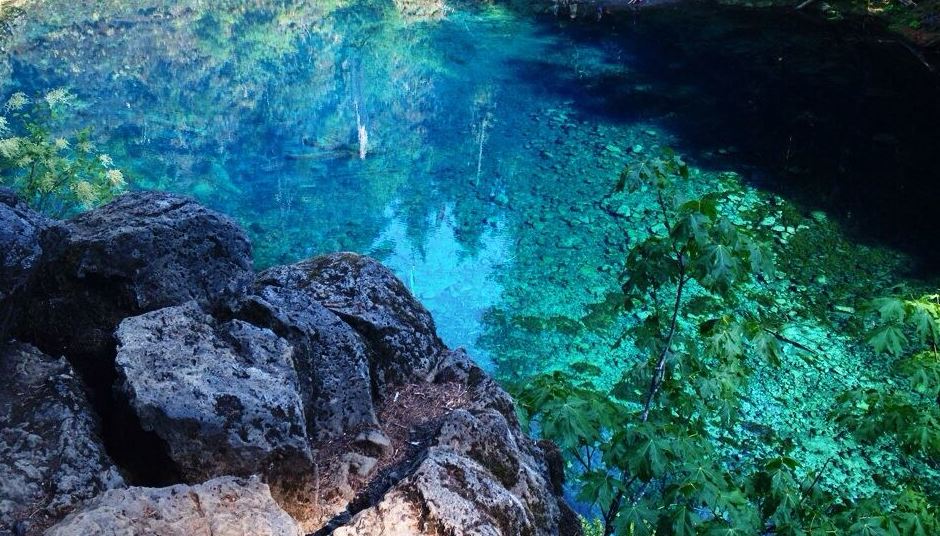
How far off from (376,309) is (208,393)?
2.06m

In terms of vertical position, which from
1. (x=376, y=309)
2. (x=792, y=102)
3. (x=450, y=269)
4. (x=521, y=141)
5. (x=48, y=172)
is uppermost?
(x=376, y=309)

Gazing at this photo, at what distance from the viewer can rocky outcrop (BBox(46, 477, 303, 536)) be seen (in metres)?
2.62

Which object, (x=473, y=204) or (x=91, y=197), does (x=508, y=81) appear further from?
(x=91, y=197)

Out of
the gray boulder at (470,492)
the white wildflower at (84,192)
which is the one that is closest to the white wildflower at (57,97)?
the white wildflower at (84,192)

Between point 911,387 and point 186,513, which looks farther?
point 911,387

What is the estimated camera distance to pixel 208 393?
358cm

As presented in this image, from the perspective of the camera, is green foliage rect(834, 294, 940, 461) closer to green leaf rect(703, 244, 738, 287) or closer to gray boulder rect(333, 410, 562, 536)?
green leaf rect(703, 244, 738, 287)

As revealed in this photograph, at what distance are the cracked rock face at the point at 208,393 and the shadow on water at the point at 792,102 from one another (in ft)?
37.2

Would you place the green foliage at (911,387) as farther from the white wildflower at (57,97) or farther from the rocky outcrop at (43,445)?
the white wildflower at (57,97)

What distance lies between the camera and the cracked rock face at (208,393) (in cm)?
340

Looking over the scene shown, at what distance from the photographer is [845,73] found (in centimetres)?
1936

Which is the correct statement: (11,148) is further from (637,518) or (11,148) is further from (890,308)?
(890,308)

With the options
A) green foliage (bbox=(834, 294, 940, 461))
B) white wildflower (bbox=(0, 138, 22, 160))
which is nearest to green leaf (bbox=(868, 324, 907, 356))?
green foliage (bbox=(834, 294, 940, 461))

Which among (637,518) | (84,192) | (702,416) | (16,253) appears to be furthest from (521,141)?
(16,253)
